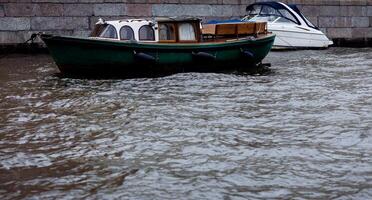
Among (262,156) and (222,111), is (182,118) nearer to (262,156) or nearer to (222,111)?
(222,111)

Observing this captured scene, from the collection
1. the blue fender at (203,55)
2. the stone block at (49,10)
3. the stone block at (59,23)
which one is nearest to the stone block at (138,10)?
the stone block at (59,23)

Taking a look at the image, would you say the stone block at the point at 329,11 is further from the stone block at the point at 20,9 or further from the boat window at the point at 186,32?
the stone block at the point at 20,9

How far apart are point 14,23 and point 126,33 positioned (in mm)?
6125

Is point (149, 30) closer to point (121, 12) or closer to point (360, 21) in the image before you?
point (121, 12)

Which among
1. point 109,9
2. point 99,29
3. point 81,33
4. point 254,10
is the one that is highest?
point 109,9

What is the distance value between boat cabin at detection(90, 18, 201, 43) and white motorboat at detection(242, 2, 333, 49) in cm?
719

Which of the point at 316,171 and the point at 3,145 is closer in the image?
the point at 316,171

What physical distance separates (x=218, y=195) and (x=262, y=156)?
127cm

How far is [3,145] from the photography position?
618 centimetres

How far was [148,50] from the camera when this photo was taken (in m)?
11.8

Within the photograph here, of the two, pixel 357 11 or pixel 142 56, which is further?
pixel 357 11

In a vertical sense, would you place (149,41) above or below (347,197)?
above

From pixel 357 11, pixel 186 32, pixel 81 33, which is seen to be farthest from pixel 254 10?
pixel 186 32

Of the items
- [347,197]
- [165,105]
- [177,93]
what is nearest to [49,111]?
[165,105]
